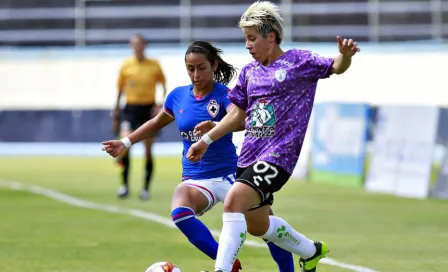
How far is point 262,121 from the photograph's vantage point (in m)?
8.45

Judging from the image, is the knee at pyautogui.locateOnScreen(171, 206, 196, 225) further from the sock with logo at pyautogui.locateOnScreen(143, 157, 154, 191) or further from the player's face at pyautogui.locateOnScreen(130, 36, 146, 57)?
the player's face at pyautogui.locateOnScreen(130, 36, 146, 57)

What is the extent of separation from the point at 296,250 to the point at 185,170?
3.99ft

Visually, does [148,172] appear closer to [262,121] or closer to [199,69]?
[199,69]

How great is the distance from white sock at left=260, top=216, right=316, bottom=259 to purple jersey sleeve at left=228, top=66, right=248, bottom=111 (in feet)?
2.69

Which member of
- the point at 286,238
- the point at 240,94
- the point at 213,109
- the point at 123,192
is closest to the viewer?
the point at 240,94

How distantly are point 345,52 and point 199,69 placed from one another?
1800mm

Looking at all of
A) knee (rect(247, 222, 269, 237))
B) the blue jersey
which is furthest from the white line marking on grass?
knee (rect(247, 222, 269, 237))

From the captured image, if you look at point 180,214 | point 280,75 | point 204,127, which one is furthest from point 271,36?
point 180,214

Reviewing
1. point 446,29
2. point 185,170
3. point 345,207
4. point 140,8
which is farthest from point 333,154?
point 185,170

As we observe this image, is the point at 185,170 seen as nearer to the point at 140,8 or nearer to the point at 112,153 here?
the point at 112,153

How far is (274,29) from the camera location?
8.45 m

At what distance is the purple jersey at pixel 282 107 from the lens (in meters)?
8.40

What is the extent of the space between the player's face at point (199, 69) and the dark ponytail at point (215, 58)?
Answer: 34 millimetres

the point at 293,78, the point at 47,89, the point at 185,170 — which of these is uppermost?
the point at 293,78
